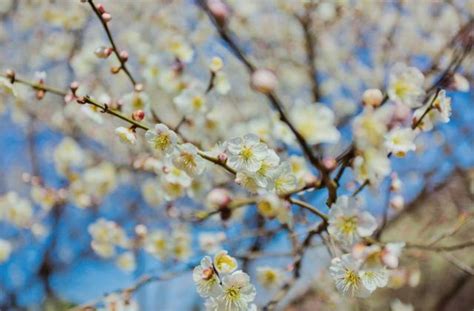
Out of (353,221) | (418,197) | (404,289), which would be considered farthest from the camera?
(404,289)

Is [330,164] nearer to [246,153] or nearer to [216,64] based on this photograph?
[246,153]

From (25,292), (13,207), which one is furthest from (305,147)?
(25,292)

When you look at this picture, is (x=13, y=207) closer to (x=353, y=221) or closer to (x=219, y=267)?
(x=219, y=267)

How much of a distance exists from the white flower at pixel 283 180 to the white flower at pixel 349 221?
6.2 inches

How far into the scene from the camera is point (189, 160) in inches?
49.8

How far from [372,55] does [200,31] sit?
6.11 feet

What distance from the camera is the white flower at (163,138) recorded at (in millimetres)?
1220

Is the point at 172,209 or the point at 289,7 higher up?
the point at 289,7

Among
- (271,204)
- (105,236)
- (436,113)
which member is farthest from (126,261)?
(436,113)

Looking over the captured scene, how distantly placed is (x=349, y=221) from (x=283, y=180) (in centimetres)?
21

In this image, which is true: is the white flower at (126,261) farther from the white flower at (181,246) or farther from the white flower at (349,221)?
the white flower at (349,221)

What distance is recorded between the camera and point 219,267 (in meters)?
1.25

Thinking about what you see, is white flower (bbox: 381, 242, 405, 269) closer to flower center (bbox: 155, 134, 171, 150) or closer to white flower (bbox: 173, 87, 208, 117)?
flower center (bbox: 155, 134, 171, 150)

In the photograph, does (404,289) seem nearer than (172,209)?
No
